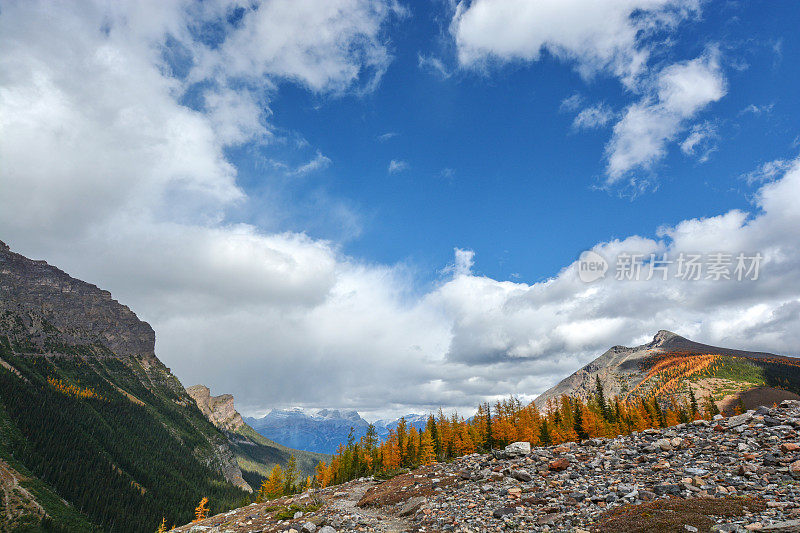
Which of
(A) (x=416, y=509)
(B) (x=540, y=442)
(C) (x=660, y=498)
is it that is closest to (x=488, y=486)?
(A) (x=416, y=509)

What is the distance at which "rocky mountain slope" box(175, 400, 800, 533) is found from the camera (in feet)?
53.3

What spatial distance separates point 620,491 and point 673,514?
492 centimetres

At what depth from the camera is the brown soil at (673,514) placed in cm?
1507

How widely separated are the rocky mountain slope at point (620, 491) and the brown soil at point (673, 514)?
4 centimetres

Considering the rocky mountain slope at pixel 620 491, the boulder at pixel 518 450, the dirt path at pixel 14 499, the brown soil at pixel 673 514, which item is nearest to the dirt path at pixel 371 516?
the rocky mountain slope at pixel 620 491

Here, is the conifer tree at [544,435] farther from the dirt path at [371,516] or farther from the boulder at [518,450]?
the dirt path at [371,516]

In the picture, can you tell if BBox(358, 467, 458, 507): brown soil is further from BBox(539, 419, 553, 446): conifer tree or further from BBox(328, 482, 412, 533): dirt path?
BBox(539, 419, 553, 446): conifer tree

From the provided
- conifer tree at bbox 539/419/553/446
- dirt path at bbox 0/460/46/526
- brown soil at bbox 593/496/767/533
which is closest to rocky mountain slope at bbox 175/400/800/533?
brown soil at bbox 593/496/767/533

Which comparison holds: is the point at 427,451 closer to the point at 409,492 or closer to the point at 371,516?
the point at 409,492

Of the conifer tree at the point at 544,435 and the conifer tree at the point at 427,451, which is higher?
the conifer tree at the point at 544,435

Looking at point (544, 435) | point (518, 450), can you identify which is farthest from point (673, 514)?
point (544, 435)

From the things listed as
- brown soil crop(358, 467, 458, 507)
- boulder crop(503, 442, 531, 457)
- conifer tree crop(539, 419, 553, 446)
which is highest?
boulder crop(503, 442, 531, 457)

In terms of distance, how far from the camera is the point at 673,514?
53.0 ft

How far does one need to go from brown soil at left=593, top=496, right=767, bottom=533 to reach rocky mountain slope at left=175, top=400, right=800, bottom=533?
0.04 meters
